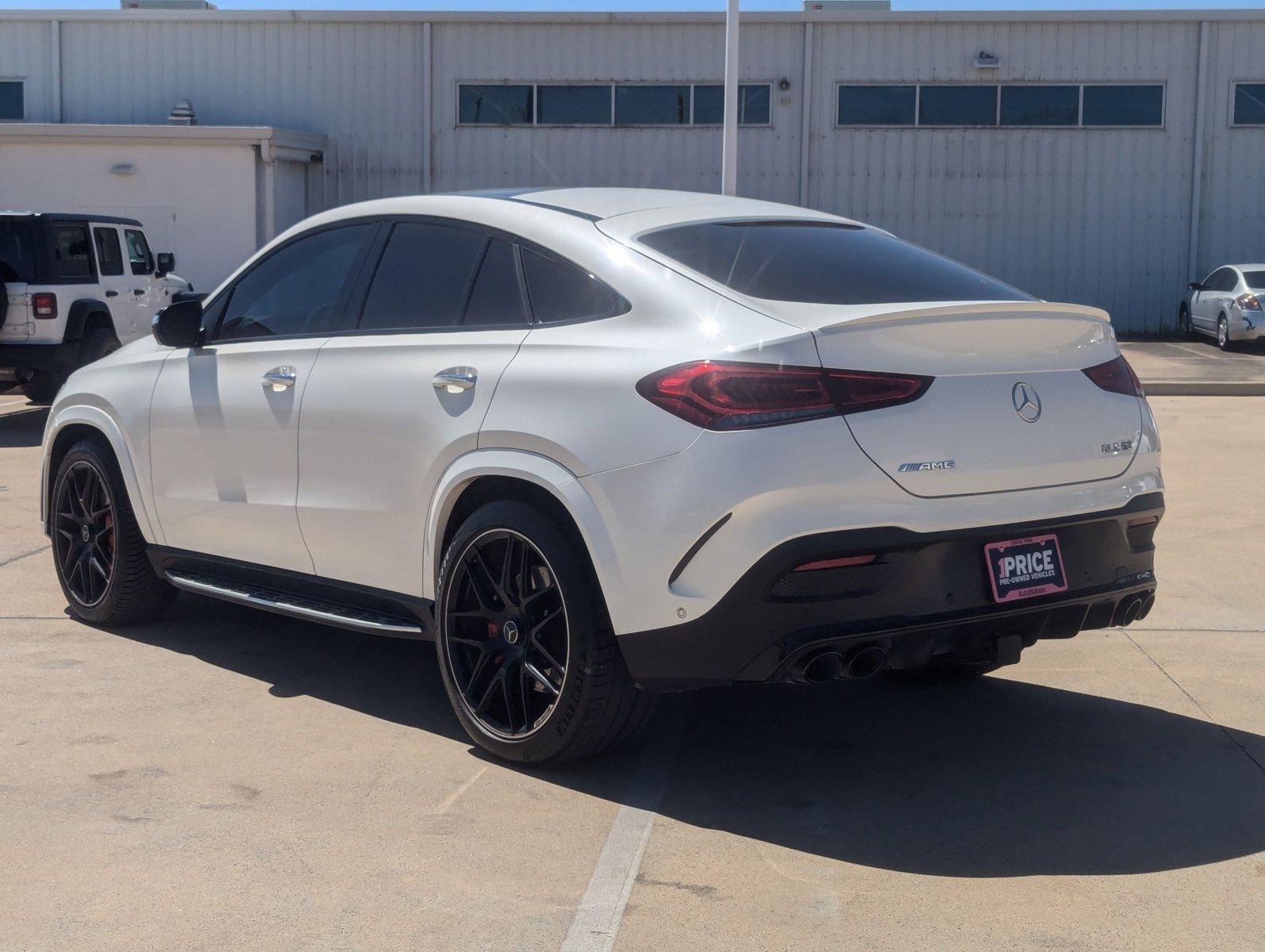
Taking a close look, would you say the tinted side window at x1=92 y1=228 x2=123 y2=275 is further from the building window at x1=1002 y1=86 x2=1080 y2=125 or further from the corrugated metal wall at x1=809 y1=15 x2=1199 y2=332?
the building window at x1=1002 y1=86 x2=1080 y2=125

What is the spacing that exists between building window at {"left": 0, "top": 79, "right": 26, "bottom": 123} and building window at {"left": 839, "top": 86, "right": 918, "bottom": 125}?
14.7m

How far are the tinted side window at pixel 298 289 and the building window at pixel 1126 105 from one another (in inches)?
915

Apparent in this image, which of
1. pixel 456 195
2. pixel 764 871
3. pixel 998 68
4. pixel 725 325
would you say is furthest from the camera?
pixel 998 68

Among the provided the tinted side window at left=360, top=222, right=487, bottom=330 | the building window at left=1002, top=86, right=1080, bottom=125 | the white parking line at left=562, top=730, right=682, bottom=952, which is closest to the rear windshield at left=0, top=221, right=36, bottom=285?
the tinted side window at left=360, top=222, right=487, bottom=330

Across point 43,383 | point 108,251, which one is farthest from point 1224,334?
point 43,383

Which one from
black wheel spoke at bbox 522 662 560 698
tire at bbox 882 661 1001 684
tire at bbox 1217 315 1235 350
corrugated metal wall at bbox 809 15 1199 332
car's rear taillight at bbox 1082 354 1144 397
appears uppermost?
corrugated metal wall at bbox 809 15 1199 332

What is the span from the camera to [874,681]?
5.59 metres

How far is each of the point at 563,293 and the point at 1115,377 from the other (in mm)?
1671

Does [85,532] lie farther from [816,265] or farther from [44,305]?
[44,305]

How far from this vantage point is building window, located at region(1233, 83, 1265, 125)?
26344 millimetres

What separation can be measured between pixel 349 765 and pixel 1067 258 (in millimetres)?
23964

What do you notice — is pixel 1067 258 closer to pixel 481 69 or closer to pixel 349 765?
pixel 481 69

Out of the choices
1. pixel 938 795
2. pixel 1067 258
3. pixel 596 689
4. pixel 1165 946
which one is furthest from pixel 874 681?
pixel 1067 258

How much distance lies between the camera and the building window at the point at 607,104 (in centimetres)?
2644
